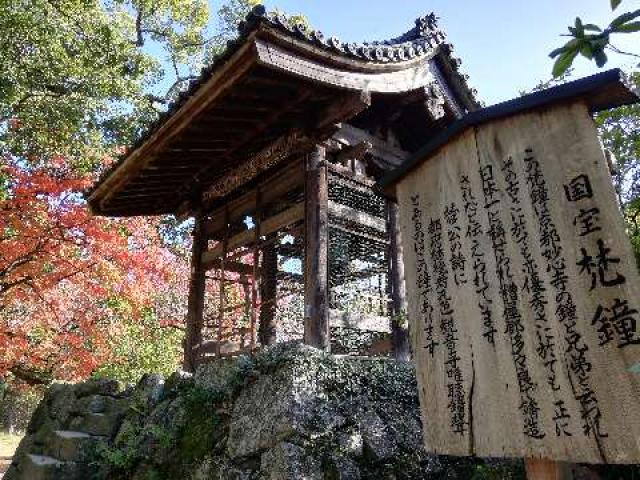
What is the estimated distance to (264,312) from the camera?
32.0 feet

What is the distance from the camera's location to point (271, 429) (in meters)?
4.43

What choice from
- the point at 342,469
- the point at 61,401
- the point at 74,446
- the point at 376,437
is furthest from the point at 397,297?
the point at 61,401

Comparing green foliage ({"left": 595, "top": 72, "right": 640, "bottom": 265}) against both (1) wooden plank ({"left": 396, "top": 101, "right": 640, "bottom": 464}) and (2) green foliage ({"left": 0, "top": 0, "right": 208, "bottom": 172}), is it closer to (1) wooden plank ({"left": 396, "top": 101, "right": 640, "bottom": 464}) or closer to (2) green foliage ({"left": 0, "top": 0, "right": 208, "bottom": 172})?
(1) wooden plank ({"left": 396, "top": 101, "right": 640, "bottom": 464})

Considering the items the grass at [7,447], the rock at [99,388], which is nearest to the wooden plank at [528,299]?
the rock at [99,388]

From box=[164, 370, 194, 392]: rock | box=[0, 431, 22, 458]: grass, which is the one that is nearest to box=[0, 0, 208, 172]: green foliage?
box=[164, 370, 194, 392]: rock

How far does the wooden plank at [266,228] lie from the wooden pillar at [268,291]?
110 centimetres

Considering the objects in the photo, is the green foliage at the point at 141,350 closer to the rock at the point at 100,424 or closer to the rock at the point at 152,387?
the rock at the point at 100,424

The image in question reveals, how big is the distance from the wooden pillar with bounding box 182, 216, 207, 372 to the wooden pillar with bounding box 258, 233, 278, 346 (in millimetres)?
1185

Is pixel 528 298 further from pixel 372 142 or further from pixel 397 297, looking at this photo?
pixel 372 142

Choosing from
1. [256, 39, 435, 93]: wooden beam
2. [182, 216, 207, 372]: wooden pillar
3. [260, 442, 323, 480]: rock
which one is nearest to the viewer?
[260, 442, 323, 480]: rock

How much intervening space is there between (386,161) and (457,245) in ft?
16.9

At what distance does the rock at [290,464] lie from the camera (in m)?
4.05

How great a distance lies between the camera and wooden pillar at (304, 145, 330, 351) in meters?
5.71

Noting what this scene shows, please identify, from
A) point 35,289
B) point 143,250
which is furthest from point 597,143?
point 35,289
